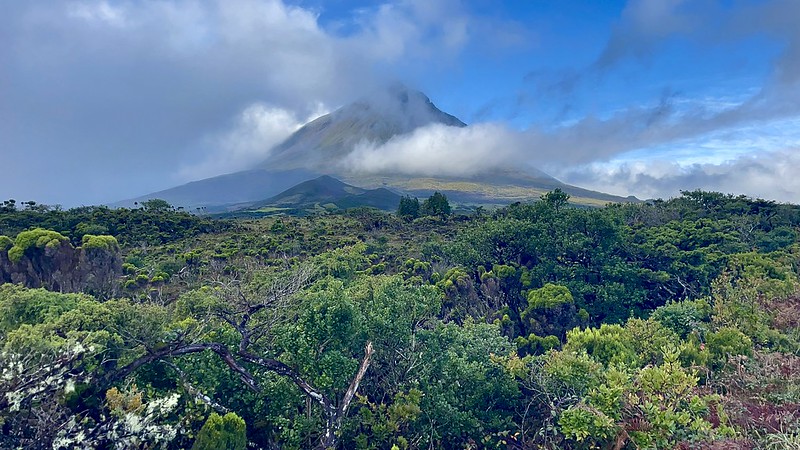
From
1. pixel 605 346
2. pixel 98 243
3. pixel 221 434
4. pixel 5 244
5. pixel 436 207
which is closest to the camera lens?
pixel 221 434

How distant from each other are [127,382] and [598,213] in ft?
67.6

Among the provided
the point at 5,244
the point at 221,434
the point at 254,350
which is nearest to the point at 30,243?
the point at 5,244

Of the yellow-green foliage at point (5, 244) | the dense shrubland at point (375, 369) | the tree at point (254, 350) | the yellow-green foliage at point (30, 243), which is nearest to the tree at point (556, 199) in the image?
the dense shrubland at point (375, 369)

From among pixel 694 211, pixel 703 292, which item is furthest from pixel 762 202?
pixel 703 292

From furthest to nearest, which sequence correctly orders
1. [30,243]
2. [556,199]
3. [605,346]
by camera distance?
[556,199] < [30,243] < [605,346]

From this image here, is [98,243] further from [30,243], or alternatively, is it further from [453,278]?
[453,278]

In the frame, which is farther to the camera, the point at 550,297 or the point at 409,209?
the point at 409,209

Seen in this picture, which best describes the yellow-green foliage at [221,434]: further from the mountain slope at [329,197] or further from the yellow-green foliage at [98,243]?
the mountain slope at [329,197]

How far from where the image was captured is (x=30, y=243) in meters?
18.3

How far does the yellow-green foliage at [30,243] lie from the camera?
18.0 metres

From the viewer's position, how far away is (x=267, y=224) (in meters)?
41.8

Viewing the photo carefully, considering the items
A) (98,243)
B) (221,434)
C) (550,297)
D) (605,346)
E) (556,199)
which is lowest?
(550,297)

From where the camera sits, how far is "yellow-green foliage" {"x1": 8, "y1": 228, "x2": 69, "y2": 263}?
18000mm

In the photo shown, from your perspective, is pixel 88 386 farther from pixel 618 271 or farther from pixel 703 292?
pixel 703 292
